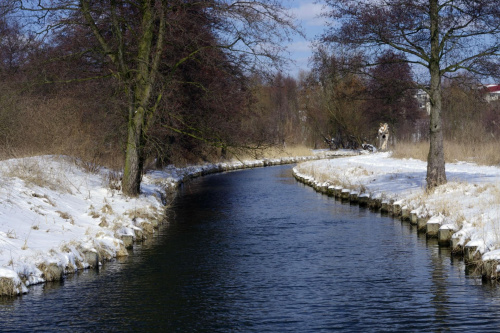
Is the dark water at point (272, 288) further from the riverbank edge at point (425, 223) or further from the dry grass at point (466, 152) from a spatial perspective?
the dry grass at point (466, 152)

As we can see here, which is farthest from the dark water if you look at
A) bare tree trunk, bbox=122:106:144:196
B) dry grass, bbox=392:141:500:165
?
dry grass, bbox=392:141:500:165

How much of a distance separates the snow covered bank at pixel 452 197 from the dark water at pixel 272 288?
647 mm

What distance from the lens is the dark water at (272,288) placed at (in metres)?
9.34

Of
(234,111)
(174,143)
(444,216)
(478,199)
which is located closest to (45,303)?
(444,216)

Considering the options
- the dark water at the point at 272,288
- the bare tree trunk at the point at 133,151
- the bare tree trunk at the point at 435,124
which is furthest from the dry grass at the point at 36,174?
the bare tree trunk at the point at 435,124

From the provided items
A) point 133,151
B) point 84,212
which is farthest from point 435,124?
point 84,212

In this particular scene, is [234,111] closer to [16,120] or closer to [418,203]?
[16,120]

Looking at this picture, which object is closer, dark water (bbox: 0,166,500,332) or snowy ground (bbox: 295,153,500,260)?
dark water (bbox: 0,166,500,332)

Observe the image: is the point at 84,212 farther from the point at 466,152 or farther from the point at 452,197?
the point at 466,152

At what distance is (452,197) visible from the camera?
58.6ft

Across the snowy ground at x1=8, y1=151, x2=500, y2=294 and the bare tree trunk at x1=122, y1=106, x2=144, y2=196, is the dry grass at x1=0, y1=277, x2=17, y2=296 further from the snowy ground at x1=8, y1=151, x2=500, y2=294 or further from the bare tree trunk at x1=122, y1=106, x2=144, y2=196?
the bare tree trunk at x1=122, y1=106, x2=144, y2=196

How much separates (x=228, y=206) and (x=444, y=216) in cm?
995

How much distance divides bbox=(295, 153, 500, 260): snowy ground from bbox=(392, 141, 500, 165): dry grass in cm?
108

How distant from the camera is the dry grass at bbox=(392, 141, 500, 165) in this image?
1157 inches
